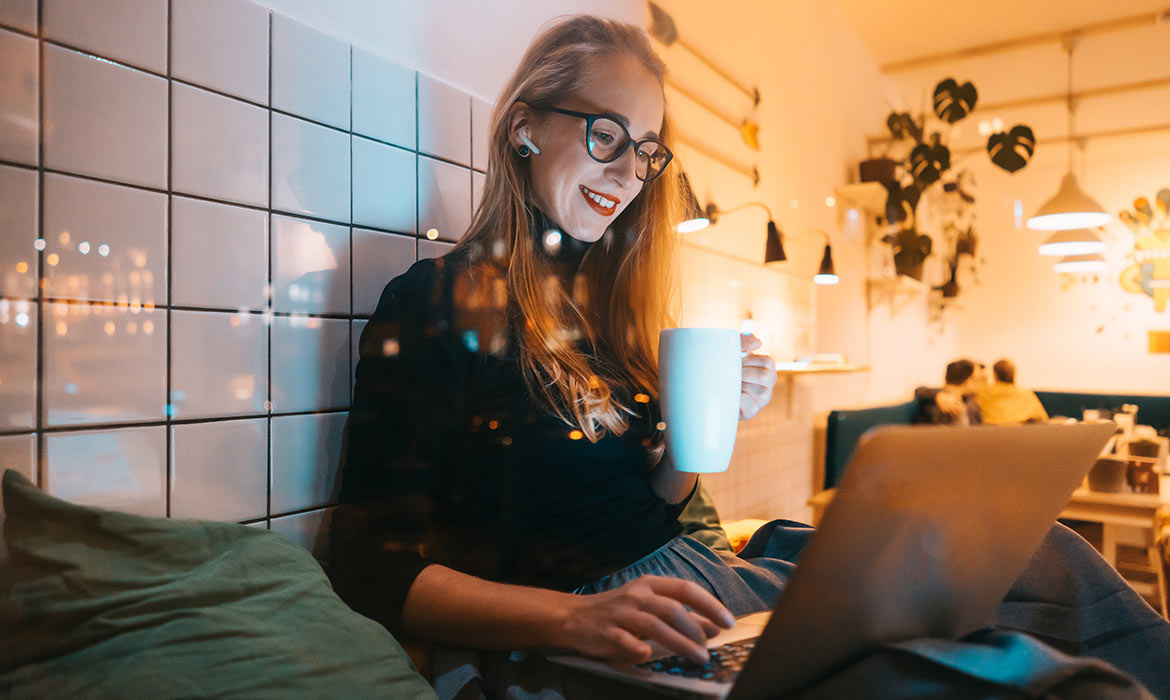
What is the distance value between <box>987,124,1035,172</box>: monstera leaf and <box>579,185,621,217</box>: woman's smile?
245 centimetres

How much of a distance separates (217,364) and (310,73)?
1.21 ft

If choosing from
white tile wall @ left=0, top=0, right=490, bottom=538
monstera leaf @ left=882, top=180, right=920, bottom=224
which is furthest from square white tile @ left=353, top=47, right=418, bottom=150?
monstera leaf @ left=882, top=180, right=920, bottom=224

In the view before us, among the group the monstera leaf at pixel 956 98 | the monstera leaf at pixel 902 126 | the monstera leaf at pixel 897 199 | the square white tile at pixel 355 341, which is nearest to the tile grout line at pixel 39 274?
the square white tile at pixel 355 341

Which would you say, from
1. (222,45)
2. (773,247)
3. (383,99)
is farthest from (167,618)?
(773,247)

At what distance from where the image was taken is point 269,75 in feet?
2.46

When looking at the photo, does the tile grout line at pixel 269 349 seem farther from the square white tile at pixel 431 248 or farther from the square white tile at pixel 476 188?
the square white tile at pixel 476 188

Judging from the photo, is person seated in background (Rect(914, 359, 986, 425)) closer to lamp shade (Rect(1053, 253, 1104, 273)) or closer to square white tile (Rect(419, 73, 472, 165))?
lamp shade (Rect(1053, 253, 1104, 273))

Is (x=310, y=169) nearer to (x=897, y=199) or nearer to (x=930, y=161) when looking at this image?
(x=897, y=199)

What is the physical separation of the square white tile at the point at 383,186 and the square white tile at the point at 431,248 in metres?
0.03

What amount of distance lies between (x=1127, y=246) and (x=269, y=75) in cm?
467

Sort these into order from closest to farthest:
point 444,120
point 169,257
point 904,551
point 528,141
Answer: point 904,551 → point 169,257 → point 528,141 → point 444,120

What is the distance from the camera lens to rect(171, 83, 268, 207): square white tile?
662 millimetres

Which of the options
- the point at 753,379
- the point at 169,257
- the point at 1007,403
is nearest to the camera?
the point at 169,257

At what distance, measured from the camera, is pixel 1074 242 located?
294 centimetres
